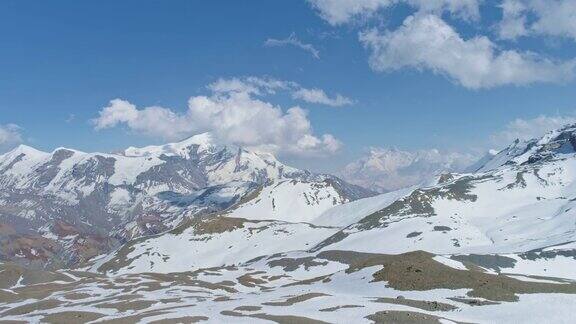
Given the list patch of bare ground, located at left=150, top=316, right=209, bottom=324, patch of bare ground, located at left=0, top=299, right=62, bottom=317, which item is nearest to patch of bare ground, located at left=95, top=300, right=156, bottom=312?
patch of bare ground, located at left=0, top=299, right=62, bottom=317

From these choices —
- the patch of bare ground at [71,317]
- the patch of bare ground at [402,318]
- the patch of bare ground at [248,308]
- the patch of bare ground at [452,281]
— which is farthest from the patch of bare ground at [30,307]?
the patch of bare ground at [402,318]

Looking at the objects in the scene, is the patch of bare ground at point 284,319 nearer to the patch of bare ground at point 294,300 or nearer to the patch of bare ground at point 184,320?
the patch of bare ground at point 184,320

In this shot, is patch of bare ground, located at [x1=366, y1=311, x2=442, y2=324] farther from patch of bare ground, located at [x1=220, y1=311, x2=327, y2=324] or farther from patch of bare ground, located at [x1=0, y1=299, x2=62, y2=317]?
patch of bare ground, located at [x1=0, y1=299, x2=62, y2=317]

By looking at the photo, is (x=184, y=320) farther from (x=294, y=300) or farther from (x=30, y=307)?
(x=30, y=307)

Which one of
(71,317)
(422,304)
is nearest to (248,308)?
(422,304)

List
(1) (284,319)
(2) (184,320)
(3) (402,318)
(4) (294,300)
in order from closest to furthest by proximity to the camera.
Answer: (3) (402,318)
(1) (284,319)
(2) (184,320)
(4) (294,300)

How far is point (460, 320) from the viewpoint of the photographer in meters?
53.8

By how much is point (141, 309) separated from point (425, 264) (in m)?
46.2

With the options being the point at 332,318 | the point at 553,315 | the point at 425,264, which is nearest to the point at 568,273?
the point at 425,264

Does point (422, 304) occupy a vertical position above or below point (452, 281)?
below

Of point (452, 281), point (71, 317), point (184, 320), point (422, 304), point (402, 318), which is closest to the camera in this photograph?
point (402, 318)

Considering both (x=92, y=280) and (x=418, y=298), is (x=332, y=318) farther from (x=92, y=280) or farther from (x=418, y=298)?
(x=92, y=280)

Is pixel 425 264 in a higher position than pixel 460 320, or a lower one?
higher

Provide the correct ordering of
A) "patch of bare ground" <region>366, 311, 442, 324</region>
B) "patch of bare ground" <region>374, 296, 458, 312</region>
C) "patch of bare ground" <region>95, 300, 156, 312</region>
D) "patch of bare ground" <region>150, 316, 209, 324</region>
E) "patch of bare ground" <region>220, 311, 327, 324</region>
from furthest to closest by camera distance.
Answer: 1. "patch of bare ground" <region>95, 300, 156, 312</region>
2. "patch of bare ground" <region>150, 316, 209, 324</region>
3. "patch of bare ground" <region>374, 296, 458, 312</region>
4. "patch of bare ground" <region>220, 311, 327, 324</region>
5. "patch of bare ground" <region>366, 311, 442, 324</region>
